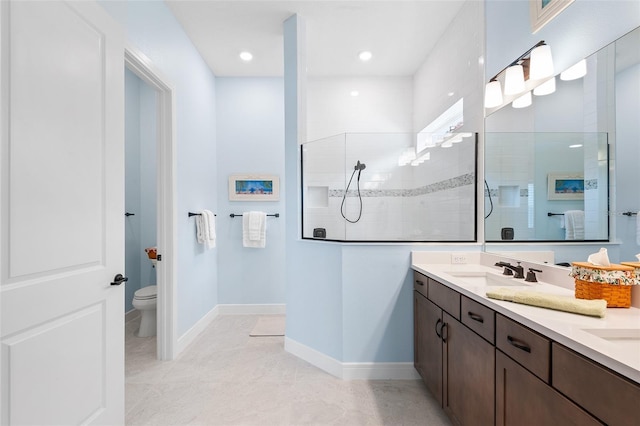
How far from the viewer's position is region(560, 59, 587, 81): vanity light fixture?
1339 millimetres

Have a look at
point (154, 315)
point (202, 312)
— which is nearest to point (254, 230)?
point (202, 312)

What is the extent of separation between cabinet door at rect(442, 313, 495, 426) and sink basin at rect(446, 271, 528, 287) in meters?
0.37

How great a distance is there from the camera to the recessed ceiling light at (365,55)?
3.09 meters

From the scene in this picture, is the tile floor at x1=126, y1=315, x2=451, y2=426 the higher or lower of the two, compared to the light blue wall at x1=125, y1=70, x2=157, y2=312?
lower

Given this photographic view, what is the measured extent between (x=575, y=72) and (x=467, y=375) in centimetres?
154

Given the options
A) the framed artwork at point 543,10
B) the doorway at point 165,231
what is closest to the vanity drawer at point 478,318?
the framed artwork at point 543,10

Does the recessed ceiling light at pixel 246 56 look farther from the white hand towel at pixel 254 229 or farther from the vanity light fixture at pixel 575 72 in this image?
the vanity light fixture at pixel 575 72

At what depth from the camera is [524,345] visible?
100cm

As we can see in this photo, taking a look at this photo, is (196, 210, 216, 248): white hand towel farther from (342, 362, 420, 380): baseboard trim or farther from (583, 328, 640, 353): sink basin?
(583, 328, 640, 353): sink basin

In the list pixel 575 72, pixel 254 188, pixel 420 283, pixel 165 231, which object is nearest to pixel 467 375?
pixel 420 283
